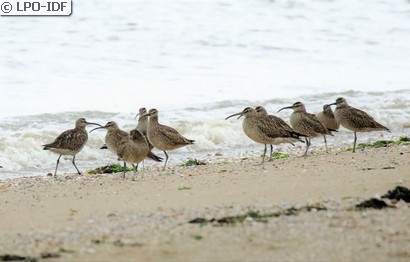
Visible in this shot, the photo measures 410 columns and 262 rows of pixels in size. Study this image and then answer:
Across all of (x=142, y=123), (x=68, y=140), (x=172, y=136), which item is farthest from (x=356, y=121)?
(x=68, y=140)

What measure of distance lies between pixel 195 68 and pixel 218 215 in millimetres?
15498

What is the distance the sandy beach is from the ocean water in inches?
142

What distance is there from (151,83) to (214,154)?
261 inches

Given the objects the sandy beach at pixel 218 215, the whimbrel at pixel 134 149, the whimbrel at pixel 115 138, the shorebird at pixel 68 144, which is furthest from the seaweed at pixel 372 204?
the shorebird at pixel 68 144

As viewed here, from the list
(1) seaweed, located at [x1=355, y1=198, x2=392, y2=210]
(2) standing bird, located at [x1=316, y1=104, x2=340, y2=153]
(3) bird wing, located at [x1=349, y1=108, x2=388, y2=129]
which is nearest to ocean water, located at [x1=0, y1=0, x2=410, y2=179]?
(2) standing bird, located at [x1=316, y1=104, x2=340, y2=153]

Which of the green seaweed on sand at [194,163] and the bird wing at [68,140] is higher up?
the bird wing at [68,140]

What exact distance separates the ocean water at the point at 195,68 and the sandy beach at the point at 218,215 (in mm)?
3602

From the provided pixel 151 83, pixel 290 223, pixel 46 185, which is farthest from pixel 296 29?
pixel 290 223

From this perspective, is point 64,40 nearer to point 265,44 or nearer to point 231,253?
point 265,44

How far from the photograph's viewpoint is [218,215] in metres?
Answer: 8.66

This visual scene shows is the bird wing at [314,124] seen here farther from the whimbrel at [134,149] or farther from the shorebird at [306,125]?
the whimbrel at [134,149]

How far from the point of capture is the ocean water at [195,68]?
16828 millimetres

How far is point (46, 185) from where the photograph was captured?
1187cm

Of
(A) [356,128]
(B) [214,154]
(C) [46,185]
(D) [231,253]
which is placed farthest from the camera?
(B) [214,154]
